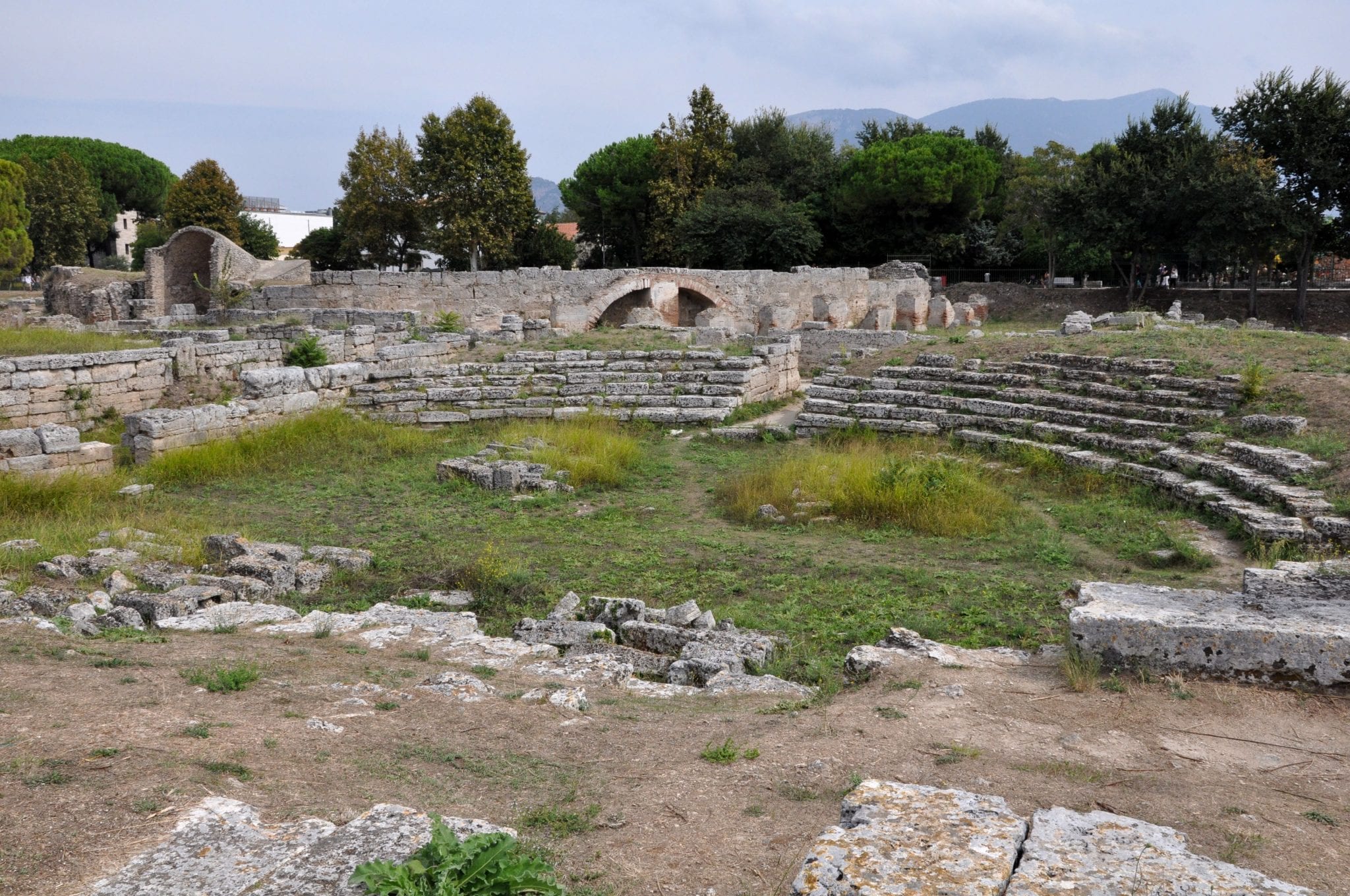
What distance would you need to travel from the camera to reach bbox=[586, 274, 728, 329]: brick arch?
27.3 meters

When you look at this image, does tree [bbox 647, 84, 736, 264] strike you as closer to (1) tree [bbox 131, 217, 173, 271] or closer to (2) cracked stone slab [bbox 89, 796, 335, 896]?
(1) tree [bbox 131, 217, 173, 271]

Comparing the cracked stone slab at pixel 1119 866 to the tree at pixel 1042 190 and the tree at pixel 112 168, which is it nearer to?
the tree at pixel 1042 190

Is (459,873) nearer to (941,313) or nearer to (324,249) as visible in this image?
(941,313)

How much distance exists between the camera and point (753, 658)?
621 cm

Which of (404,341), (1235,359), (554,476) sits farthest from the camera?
(404,341)

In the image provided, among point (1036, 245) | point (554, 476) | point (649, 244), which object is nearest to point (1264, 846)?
point (554, 476)

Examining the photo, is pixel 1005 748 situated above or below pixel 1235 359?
below

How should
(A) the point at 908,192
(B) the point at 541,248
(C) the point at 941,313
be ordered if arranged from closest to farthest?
(C) the point at 941,313, (A) the point at 908,192, (B) the point at 541,248

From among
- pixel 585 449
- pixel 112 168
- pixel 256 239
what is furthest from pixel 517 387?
pixel 112 168

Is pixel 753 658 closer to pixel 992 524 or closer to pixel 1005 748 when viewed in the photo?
pixel 1005 748

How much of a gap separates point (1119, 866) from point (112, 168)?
207ft

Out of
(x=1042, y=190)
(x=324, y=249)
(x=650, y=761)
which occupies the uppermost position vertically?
(x=1042, y=190)

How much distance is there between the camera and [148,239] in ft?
150

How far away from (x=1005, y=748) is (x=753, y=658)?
2124mm
